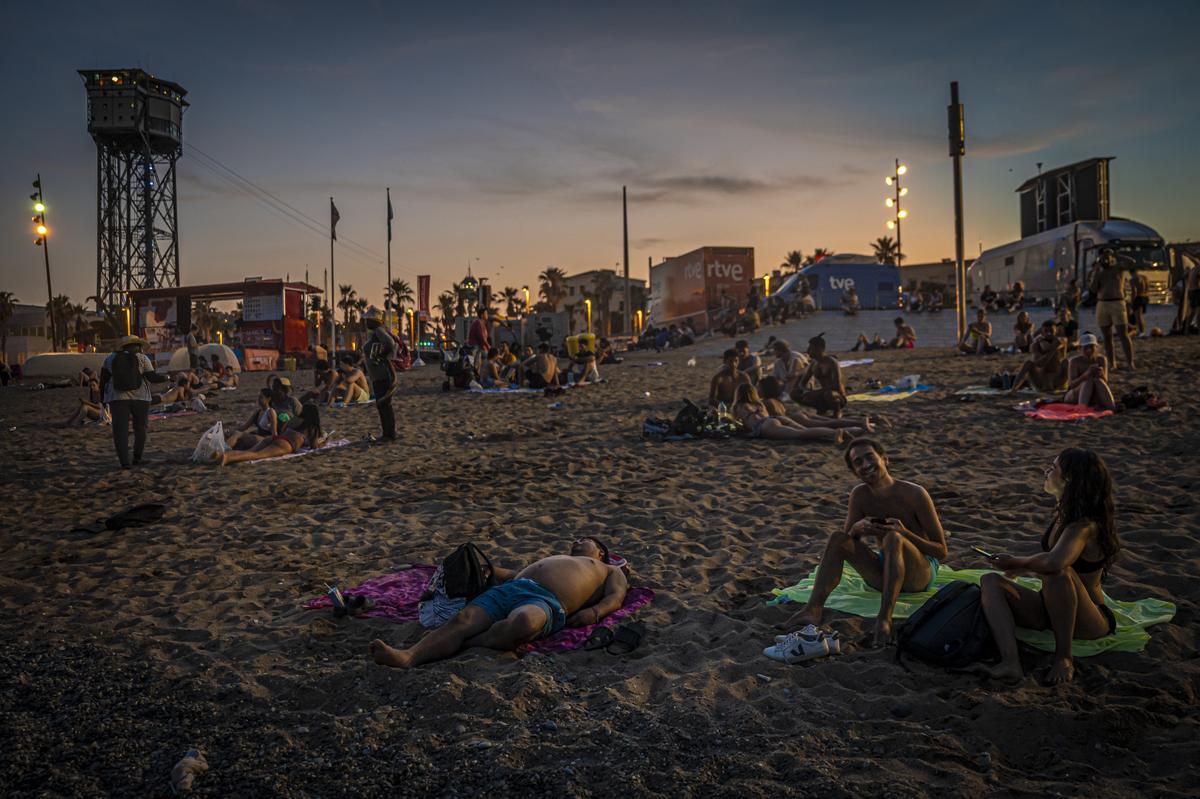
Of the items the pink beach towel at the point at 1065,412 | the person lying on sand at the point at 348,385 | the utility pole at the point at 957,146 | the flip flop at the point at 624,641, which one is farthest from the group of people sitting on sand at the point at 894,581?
the utility pole at the point at 957,146

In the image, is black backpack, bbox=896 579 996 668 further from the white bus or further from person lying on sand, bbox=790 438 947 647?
the white bus

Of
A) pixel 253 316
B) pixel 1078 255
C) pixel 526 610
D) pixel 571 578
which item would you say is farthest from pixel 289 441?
pixel 253 316

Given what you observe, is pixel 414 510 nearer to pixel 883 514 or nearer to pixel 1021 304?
pixel 883 514

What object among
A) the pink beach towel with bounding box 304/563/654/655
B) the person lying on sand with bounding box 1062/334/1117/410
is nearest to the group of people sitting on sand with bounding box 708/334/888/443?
the person lying on sand with bounding box 1062/334/1117/410

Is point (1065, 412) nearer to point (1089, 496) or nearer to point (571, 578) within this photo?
point (1089, 496)

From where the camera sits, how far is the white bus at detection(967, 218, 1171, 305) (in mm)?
25641

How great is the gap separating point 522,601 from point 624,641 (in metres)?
0.60

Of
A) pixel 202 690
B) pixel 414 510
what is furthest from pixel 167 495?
pixel 202 690

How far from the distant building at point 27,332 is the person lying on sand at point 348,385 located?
1950 inches

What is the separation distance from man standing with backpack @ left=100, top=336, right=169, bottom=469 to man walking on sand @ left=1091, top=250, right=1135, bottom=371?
1570 cm

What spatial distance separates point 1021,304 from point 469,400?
21426mm

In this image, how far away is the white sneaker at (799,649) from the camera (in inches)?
146

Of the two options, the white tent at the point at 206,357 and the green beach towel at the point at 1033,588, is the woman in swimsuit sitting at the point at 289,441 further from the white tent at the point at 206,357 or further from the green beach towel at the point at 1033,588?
the white tent at the point at 206,357

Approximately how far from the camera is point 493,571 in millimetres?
4301
